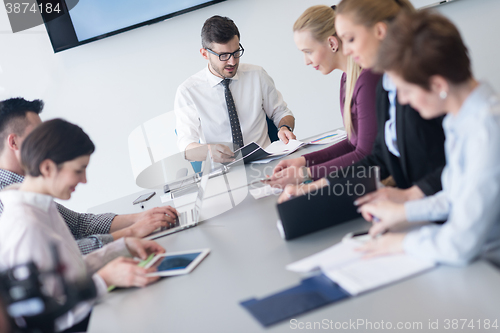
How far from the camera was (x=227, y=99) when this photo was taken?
9.50 ft

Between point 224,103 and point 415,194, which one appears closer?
point 415,194

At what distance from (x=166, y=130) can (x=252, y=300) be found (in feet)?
4.96

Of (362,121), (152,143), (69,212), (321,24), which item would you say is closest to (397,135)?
(362,121)

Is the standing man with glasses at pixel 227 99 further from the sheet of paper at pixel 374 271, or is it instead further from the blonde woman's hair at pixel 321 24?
the sheet of paper at pixel 374 271

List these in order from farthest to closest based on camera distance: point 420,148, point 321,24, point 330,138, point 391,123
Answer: point 330,138 < point 321,24 < point 391,123 < point 420,148

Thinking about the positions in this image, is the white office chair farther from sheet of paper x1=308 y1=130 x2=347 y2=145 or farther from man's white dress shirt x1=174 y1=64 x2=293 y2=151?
sheet of paper x1=308 y1=130 x2=347 y2=145

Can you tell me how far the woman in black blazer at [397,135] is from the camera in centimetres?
118

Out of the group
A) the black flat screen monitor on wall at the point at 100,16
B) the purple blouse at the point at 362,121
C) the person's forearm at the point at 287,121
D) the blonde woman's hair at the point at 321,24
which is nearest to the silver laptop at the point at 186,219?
the purple blouse at the point at 362,121

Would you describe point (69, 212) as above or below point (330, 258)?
above

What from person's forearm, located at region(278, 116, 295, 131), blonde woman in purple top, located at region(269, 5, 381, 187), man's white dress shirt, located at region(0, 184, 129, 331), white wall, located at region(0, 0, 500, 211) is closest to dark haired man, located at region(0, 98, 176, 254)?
man's white dress shirt, located at region(0, 184, 129, 331)

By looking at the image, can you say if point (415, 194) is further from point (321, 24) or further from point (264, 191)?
point (321, 24)

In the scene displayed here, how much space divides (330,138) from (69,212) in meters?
1.38

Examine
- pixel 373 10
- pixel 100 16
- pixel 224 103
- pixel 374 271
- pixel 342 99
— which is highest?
pixel 100 16

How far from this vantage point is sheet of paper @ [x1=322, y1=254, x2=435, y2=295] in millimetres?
861
